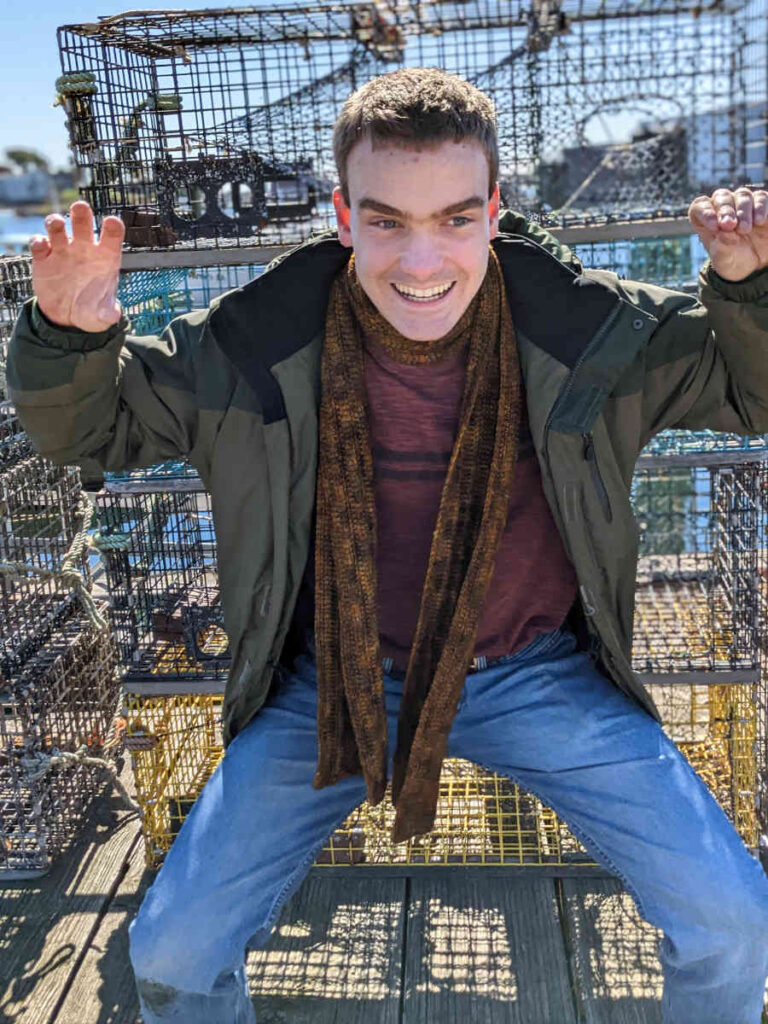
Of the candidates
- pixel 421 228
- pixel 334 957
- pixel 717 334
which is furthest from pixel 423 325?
pixel 334 957

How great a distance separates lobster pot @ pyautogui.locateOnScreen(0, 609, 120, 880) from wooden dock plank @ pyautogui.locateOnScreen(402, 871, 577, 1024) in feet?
3.01

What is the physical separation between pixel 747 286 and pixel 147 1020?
149 cm

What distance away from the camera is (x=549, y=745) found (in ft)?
6.17

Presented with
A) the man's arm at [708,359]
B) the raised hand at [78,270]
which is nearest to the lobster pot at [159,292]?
the raised hand at [78,270]

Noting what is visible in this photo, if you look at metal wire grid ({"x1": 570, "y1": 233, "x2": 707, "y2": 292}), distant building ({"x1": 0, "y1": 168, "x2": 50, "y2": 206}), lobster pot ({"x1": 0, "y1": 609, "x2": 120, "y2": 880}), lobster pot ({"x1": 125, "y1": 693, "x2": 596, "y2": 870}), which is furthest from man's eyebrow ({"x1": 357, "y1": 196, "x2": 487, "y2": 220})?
distant building ({"x1": 0, "y1": 168, "x2": 50, "y2": 206})

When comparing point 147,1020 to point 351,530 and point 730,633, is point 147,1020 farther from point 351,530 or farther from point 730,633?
point 730,633

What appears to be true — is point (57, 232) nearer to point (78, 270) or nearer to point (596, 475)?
point (78, 270)

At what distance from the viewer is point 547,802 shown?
1933 millimetres

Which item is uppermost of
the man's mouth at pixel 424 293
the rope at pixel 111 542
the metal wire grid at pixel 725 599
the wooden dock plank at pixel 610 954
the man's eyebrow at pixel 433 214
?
the man's eyebrow at pixel 433 214

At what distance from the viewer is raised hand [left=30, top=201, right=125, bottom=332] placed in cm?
161

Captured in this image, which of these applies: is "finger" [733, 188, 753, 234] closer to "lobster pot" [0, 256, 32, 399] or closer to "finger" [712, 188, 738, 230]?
"finger" [712, 188, 738, 230]

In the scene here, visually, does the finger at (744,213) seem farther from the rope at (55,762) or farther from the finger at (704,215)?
the rope at (55,762)

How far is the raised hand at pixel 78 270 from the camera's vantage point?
1.61m

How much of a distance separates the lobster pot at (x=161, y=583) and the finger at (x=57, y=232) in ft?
2.85
